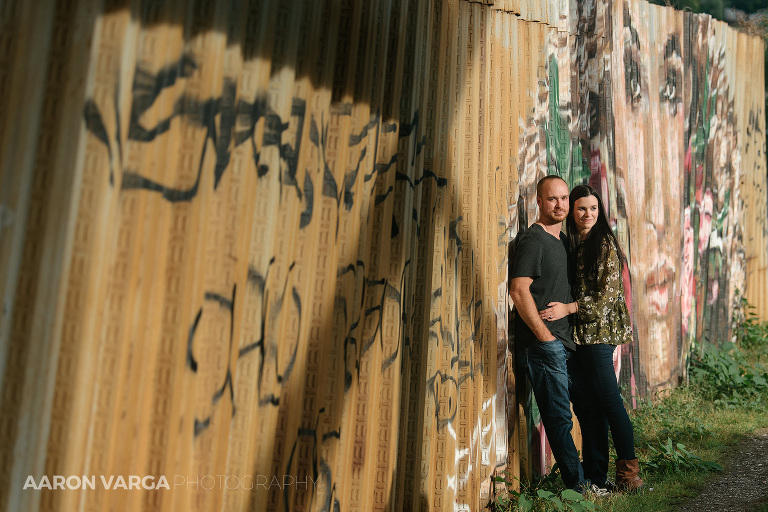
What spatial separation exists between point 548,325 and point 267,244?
192 centimetres

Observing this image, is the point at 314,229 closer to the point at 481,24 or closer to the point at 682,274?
the point at 481,24

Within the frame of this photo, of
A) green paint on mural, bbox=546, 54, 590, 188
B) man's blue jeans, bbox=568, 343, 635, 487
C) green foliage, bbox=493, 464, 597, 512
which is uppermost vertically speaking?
green paint on mural, bbox=546, 54, 590, 188

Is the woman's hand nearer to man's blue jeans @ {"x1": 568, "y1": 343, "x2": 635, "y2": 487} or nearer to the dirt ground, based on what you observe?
man's blue jeans @ {"x1": 568, "y1": 343, "x2": 635, "y2": 487}

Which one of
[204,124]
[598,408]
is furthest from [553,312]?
[204,124]

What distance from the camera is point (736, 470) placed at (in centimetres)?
416

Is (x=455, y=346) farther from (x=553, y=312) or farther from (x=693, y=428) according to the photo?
(x=693, y=428)

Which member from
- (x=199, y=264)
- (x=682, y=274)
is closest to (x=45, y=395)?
(x=199, y=264)

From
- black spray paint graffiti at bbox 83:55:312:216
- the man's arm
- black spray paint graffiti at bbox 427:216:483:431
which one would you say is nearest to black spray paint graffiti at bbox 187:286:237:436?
black spray paint graffiti at bbox 83:55:312:216

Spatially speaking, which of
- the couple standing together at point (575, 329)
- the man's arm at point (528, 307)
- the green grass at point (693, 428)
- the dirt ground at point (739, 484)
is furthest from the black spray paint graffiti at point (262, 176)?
the dirt ground at point (739, 484)

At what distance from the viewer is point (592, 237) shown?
3760mm

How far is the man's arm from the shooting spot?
3.47m

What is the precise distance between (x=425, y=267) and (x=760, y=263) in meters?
6.35

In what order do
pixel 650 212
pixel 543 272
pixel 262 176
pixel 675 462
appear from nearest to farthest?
1. pixel 262 176
2. pixel 543 272
3. pixel 675 462
4. pixel 650 212

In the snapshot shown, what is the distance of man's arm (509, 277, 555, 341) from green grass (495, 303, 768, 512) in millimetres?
851
